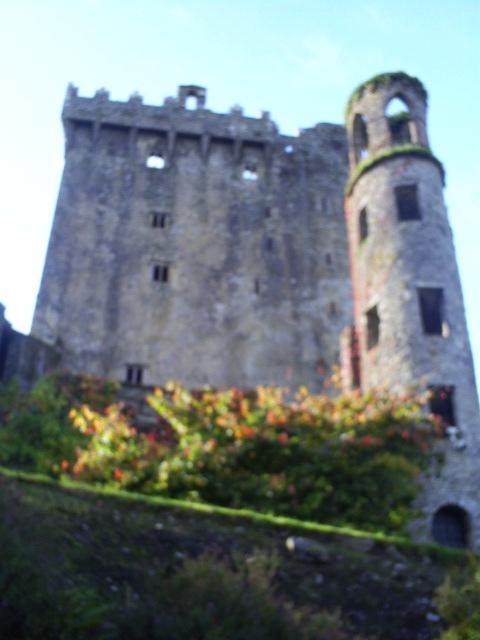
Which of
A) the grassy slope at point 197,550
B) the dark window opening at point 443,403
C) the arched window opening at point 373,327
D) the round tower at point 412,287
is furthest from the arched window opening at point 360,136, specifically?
the grassy slope at point 197,550

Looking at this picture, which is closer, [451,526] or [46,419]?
[451,526]

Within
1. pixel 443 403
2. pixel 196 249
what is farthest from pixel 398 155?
pixel 196 249

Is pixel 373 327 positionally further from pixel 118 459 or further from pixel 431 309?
pixel 118 459

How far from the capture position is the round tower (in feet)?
53.5

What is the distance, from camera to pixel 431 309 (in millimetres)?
19391

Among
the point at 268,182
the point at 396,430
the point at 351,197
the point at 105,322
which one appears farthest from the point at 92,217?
Result: the point at 396,430

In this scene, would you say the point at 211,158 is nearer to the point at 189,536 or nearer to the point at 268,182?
the point at 268,182

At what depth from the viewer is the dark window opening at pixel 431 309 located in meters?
19.1

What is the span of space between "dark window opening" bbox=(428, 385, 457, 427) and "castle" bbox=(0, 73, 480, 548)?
0.03 meters

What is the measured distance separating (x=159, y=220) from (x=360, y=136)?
436 inches

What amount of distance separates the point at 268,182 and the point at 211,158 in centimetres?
263

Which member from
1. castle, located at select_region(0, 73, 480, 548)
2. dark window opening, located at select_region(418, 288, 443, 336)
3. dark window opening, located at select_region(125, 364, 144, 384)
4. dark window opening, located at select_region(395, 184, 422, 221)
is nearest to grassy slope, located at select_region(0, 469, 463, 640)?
castle, located at select_region(0, 73, 480, 548)

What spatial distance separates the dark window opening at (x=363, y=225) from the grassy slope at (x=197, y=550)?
37.7 ft

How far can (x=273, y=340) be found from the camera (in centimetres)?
3052
